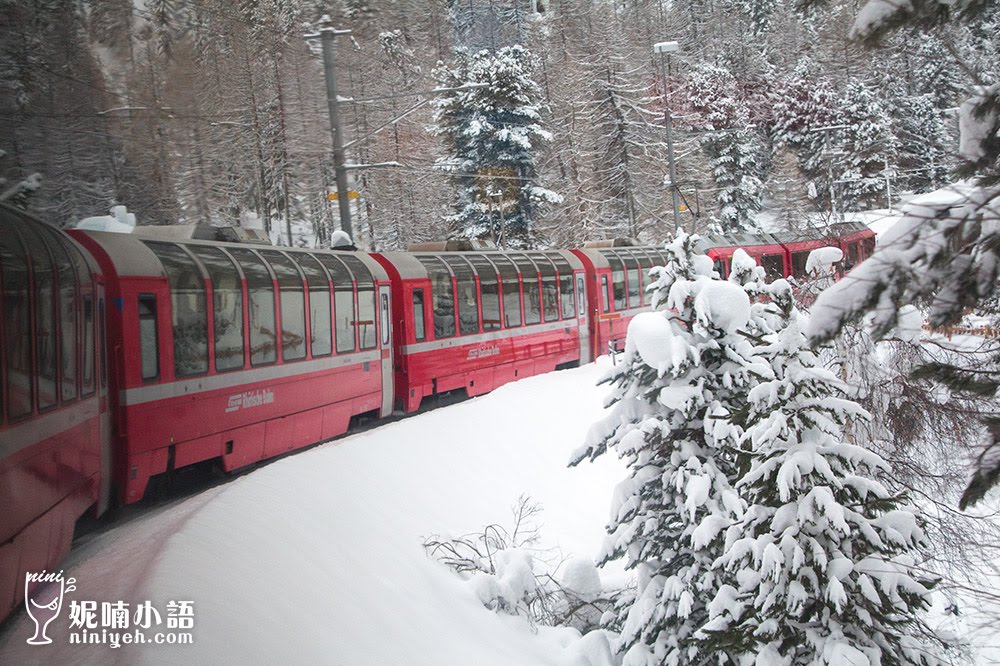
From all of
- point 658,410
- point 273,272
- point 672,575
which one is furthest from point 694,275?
point 273,272

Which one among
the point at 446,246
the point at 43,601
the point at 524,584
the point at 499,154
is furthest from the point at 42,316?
the point at 499,154

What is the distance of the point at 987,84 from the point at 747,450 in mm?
3938

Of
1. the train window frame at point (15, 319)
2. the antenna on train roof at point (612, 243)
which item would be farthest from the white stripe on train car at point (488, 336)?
the train window frame at point (15, 319)

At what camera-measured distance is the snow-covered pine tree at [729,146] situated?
18.2m

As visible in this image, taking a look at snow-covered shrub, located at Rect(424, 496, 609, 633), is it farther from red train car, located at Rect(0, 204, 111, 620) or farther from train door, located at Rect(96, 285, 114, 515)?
red train car, located at Rect(0, 204, 111, 620)

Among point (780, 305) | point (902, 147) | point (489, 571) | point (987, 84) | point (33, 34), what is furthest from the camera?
point (489, 571)

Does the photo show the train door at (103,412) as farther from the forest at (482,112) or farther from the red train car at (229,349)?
the forest at (482,112)

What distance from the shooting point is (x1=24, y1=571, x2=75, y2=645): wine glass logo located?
4059mm

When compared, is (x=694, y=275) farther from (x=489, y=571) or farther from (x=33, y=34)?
(x=33, y=34)

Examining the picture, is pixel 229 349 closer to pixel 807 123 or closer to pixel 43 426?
pixel 43 426

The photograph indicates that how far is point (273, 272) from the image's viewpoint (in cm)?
1124

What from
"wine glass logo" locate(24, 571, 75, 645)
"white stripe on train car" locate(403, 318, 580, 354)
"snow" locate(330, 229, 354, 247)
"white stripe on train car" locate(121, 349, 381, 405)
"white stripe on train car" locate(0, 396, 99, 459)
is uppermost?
"snow" locate(330, 229, 354, 247)

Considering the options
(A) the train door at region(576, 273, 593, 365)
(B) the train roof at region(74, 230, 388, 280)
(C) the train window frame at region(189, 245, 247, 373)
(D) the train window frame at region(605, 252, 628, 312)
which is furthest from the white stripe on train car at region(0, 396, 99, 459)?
(D) the train window frame at region(605, 252, 628, 312)

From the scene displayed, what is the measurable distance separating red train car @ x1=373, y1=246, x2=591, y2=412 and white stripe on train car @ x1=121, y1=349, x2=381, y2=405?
178 cm
